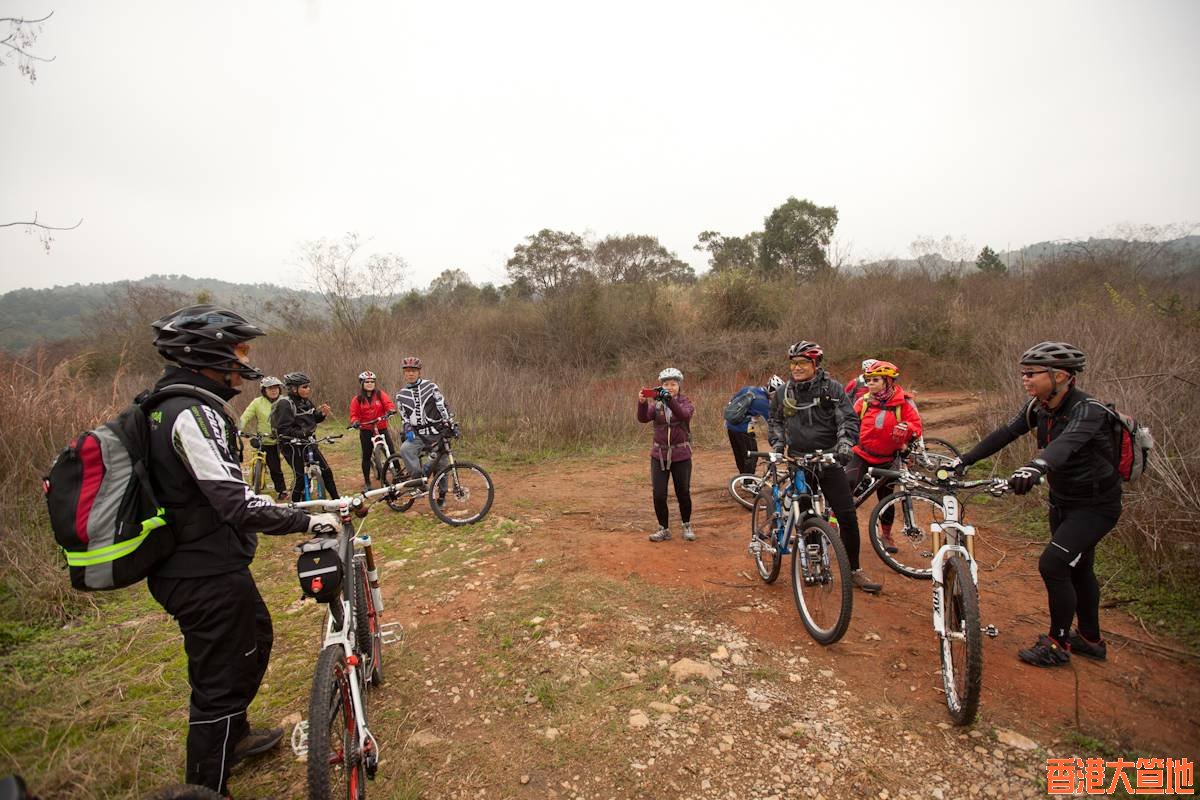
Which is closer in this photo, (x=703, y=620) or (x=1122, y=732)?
(x=1122, y=732)

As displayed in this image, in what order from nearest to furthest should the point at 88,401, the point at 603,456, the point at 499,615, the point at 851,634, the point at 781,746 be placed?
Answer: the point at 781,746
the point at 851,634
the point at 499,615
the point at 88,401
the point at 603,456

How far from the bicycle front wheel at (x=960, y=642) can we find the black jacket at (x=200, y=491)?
344 centimetres

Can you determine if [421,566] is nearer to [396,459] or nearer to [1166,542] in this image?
[396,459]

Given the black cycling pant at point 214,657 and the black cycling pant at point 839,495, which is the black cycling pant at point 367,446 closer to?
the black cycling pant at point 214,657

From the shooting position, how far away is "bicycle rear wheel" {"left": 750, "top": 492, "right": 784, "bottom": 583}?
15.5 feet

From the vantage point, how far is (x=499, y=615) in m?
4.48

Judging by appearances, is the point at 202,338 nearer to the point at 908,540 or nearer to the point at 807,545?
the point at 807,545

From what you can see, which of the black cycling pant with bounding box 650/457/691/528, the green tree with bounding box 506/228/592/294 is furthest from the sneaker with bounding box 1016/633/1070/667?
the green tree with bounding box 506/228/592/294

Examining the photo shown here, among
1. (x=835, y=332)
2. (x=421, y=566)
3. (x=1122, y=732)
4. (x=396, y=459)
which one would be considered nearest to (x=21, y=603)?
(x=421, y=566)

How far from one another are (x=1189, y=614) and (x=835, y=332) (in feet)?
46.6

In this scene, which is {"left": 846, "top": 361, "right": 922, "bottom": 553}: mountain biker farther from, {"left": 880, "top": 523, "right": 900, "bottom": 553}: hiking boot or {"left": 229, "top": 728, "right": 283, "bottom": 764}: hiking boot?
{"left": 229, "top": 728, "right": 283, "bottom": 764}: hiking boot

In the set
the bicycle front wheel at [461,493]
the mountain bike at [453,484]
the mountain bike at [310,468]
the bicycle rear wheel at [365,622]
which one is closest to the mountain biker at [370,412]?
the mountain bike at [310,468]

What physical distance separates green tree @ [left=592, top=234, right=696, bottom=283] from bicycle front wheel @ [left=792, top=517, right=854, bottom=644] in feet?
59.6

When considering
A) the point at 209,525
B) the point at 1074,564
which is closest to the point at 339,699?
the point at 209,525
